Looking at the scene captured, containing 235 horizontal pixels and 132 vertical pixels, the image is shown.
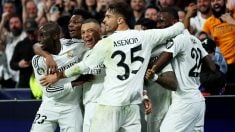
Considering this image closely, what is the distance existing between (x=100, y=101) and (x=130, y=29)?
0.88m

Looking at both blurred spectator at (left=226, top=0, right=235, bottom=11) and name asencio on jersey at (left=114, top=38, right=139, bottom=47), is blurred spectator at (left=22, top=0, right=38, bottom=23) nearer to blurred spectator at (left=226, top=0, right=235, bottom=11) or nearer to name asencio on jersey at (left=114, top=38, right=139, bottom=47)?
blurred spectator at (left=226, top=0, right=235, bottom=11)

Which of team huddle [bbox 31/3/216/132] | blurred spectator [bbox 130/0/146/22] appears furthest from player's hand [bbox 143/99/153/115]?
blurred spectator [bbox 130/0/146/22]

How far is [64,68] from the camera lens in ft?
31.7

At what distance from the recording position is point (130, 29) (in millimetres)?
8852

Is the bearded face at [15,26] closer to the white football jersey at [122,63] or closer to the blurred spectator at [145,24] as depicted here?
the blurred spectator at [145,24]

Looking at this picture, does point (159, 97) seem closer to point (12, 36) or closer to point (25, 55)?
point (25, 55)

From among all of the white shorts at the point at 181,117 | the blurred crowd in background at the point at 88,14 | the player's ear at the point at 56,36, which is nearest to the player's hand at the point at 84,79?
the player's ear at the point at 56,36

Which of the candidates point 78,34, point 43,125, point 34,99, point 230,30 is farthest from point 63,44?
point 230,30

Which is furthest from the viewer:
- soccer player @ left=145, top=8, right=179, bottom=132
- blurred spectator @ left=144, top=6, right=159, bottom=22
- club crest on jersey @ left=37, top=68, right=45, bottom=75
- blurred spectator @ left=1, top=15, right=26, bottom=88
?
blurred spectator @ left=1, top=15, right=26, bottom=88

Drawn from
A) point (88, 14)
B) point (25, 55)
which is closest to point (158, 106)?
point (88, 14)

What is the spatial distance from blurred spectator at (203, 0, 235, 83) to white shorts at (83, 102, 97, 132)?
3.18 meters

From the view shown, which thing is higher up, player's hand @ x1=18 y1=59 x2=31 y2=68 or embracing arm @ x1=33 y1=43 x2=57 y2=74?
embracing arm @ x1=33 y1=43 x2=57 y2=74

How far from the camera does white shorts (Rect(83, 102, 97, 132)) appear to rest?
9445 millimetres

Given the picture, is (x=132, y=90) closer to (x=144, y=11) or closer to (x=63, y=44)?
(x=63, y=44)
